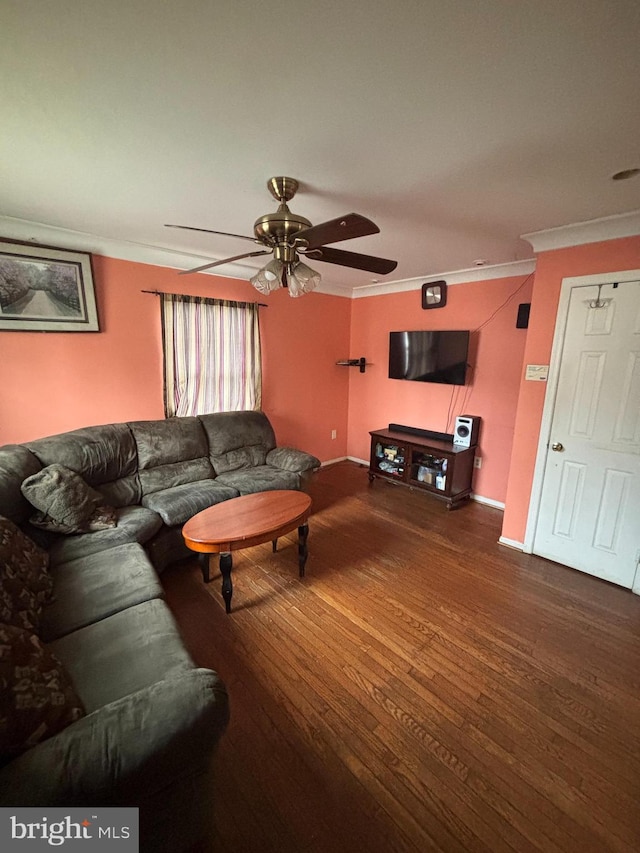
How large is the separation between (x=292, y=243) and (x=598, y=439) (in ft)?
7.99

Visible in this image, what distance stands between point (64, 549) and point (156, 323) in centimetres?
205

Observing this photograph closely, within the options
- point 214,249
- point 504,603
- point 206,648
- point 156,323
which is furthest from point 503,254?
point 206,648

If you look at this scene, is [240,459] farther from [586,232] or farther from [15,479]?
[586,232]

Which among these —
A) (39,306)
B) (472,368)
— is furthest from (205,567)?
(472,368)

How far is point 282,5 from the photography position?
0.85 m

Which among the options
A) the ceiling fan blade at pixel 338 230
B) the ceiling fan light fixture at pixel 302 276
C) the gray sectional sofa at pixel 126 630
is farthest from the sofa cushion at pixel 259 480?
the ceiling fan blade at pixel 338 230

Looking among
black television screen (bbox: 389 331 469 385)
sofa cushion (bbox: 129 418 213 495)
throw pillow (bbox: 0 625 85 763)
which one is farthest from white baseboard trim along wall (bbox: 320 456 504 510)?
throw pillow (bbox: 0 625 85 763)

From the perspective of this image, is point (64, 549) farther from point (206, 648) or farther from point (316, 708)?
point (316, 708)

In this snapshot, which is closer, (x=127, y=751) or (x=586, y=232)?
(x=127, y=751)

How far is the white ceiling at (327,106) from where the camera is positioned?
0.89m

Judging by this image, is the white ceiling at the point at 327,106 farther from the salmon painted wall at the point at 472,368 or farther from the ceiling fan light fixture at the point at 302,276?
the salmon painted wall at the point at 472,368

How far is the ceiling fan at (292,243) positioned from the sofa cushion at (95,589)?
1.68m

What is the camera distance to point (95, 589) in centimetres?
166

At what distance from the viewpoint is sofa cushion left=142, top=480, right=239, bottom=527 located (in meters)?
2.45
